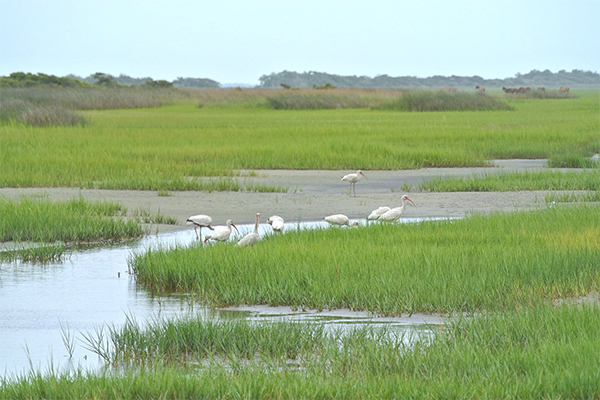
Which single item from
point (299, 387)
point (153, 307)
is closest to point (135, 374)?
point (299, 387)

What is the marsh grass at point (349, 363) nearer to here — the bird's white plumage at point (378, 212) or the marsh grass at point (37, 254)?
the marsh grass at point (37, 254)

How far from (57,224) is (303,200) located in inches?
188

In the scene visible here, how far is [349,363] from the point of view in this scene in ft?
18.0

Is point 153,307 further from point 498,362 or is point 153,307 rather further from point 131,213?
point 131,213

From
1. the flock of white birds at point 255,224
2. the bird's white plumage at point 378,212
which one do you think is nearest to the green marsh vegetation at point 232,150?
the bird's white plumage at point 378,212

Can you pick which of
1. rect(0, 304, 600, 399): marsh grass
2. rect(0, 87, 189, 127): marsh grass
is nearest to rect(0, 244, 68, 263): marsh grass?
rect(0, 304, 600, 399): marsh grass

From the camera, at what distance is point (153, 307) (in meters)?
7.66

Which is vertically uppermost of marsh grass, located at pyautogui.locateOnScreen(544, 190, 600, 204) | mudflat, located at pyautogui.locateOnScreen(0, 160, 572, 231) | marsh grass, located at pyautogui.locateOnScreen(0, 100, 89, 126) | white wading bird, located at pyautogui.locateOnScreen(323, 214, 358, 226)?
marsh grass, located at pyautogui.locateOnScreen(0, 100, 89, 126)

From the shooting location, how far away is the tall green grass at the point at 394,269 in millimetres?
7312

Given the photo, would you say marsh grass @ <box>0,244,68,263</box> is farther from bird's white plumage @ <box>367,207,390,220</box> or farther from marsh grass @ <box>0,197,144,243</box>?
bird's white plumage @ <box>367,207,390,220</box>

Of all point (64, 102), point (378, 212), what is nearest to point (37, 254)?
point (378, 212)

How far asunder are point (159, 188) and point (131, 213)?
9.45ft

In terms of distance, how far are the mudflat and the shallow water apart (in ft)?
10.3

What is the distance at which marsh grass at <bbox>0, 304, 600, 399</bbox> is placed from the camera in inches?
187
